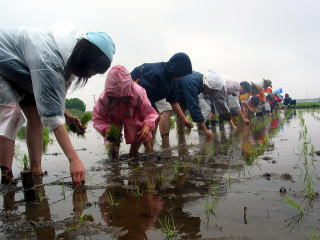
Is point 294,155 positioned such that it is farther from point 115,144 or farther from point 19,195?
point 19,195

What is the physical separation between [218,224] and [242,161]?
64.4 inches

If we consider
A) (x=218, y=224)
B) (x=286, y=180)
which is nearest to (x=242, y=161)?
(x=286, y=180)

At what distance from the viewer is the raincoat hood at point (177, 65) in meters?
4.70

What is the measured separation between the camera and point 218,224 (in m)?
1.49

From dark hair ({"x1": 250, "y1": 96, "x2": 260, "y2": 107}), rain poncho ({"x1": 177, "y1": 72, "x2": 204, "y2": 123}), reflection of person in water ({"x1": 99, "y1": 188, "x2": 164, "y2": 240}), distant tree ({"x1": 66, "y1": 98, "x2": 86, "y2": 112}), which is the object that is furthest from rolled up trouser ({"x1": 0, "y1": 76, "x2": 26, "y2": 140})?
distant tree ({"x1": 66, "y1": 98, "x2": 86, "y2": 112})

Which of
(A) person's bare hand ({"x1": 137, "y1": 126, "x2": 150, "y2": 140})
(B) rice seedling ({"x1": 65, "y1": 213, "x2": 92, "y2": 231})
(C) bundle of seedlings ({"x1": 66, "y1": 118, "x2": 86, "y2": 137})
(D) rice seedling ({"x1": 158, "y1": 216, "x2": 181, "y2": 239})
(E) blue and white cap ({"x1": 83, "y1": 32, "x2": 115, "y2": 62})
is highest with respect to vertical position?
(E) blue and white cap ({"x1": 83, "y1": 32, "x2": 115, "y2": 62})

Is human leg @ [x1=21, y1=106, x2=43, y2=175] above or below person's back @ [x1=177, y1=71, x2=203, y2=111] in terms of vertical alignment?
below

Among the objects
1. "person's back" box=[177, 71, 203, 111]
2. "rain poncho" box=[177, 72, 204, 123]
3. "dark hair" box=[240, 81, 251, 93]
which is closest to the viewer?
"rain poncho" box=[177, 72, 204, 123]

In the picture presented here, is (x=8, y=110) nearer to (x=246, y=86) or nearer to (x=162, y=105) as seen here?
(x=162, y=105)

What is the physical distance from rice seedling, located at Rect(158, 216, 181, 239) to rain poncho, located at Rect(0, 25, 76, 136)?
3.02 ft

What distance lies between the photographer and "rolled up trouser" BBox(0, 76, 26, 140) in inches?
93.0

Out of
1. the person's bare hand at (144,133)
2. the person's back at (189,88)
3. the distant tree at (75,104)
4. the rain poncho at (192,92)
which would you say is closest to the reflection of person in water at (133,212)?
the person's bare hand at (144,133)

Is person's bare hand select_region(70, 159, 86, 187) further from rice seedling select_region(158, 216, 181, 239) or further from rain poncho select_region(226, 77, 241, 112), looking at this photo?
rain poncho select_region(226, 77, 241, 112)

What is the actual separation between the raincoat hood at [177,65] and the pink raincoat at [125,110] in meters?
1.14
